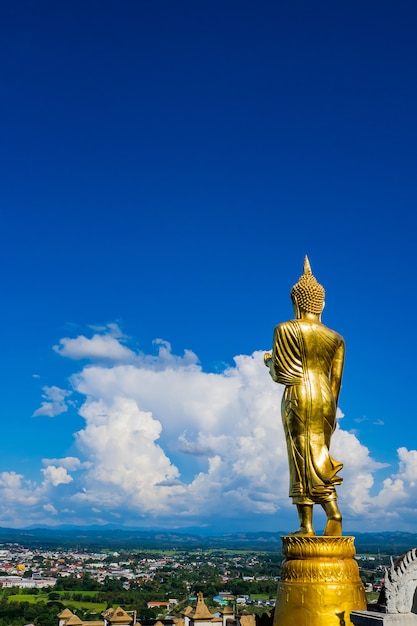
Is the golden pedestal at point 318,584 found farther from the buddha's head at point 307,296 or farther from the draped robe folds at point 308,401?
the buddha's head at point 307,296

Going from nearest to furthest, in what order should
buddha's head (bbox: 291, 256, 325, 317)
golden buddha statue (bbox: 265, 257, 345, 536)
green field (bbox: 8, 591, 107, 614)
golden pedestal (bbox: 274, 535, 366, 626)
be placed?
golden pedestal (bbox: 274, 535, 366, 626) → golden buddha statue (bbox: 265, 257, 345, 536) → buddha's head (bbox: 291, 256, 325, 317) → green field (bbox: 8, 591, 107, 614)

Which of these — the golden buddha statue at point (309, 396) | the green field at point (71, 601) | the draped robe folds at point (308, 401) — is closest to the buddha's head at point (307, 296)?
the golden buddha statue at point (309, 396)

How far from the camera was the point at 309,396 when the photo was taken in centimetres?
1264

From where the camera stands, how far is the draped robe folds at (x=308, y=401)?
1219 cm

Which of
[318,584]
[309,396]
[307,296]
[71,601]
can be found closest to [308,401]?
[309,396]

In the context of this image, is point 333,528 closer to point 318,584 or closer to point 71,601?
point 318,584

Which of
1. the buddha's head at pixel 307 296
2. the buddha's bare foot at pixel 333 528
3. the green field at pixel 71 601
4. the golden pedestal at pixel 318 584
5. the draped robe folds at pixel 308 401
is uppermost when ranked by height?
the buddha's head at pixel 307 296

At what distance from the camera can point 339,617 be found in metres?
10.9

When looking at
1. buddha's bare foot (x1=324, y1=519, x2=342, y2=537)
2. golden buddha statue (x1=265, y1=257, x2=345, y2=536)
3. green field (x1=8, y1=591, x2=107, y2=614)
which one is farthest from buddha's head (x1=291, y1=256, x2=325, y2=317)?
green field (x1=8, y1=591, x2=107, y2=614)

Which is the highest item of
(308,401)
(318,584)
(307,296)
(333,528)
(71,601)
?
(307,296)

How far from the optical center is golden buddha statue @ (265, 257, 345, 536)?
12133 millimetres

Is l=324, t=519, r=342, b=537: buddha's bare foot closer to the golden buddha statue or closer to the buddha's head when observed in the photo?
the golden buddha statue

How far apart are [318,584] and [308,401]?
310 centimetres

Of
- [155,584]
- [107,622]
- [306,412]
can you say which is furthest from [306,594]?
[155,584]
